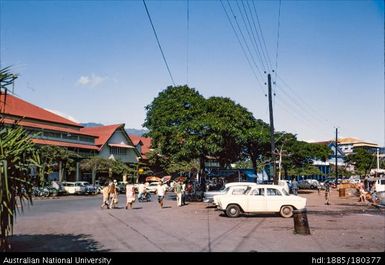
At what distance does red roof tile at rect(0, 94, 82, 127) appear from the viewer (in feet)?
151

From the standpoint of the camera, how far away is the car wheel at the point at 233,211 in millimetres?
19641

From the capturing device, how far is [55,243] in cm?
1188

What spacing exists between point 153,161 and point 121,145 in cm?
647

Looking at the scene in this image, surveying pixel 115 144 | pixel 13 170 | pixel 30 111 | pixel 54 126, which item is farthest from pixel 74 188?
pixel 13 170

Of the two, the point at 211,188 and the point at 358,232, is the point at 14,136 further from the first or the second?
the point at 211,188

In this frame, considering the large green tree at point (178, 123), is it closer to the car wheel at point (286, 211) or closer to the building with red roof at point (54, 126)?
the car wheel at point (286, 211)

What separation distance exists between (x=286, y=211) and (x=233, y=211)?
2.51 metres

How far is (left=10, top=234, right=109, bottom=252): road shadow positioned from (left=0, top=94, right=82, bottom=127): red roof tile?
114 feet

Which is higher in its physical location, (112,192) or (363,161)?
(363,161)

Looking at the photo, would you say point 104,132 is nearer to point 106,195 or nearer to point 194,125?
point 194,125

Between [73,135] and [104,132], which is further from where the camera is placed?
[104,132]
